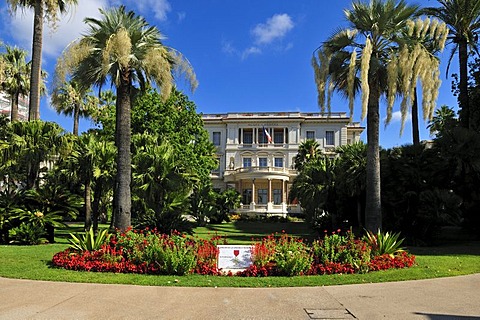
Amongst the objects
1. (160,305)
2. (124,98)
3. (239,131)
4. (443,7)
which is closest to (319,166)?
(443,7)

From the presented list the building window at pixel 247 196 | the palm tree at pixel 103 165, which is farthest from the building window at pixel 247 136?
the palm tree at pixel 103 165

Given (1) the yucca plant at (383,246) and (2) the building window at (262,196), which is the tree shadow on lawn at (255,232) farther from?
(2) the building window at (262,196)

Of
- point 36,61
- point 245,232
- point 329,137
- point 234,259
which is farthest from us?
point 329,137

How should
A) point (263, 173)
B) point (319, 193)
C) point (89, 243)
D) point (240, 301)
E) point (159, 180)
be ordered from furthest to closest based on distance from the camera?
point (263, 173)
point (319, 193)
point (159, 180)
point (89, 243)
point (240, 301)

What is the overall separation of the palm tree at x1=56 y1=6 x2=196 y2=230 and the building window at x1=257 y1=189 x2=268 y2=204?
126ft

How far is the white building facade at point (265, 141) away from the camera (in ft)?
169

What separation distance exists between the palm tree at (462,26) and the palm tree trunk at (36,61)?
1945 centimetres

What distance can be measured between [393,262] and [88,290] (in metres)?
7.17

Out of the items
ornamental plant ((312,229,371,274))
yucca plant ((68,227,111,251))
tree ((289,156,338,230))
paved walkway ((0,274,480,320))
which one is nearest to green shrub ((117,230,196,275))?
yucca plant ((68,227,111,251))

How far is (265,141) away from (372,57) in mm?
41236

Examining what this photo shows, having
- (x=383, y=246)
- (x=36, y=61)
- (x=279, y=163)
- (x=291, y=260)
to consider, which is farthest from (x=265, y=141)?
(x=291, y=260)

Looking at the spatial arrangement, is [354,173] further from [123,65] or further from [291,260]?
[123,65]

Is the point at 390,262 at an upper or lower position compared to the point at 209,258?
lower

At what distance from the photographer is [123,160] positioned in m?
12.8
